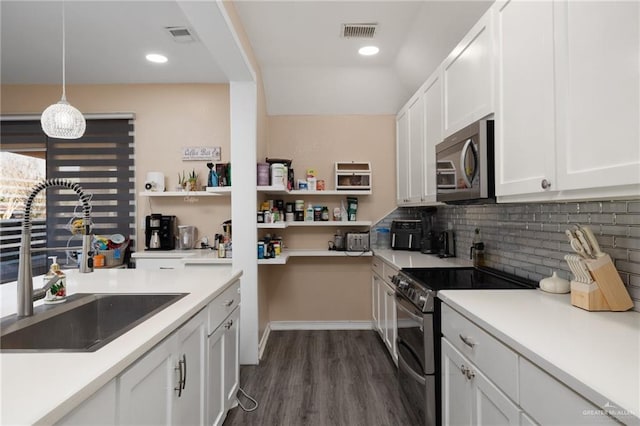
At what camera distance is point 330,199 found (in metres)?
3.91

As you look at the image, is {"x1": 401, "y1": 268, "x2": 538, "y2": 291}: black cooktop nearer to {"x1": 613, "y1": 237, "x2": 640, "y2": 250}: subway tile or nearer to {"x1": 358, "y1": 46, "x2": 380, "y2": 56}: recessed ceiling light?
{"x1": 613, "y1": 237, "x2": 640, "y2": 250}: subway tile

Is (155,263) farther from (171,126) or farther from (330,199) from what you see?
(330,199)

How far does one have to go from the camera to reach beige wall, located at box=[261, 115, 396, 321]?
12.8ft

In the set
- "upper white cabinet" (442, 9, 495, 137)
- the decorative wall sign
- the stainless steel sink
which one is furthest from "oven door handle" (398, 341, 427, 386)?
the decorative wall sign

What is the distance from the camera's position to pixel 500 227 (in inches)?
90.0

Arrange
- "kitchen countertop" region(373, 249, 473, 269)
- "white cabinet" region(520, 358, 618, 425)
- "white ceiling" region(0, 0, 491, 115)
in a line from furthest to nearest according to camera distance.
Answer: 1. "kitchen countertop" region(373, 249, 473, 269)
2. "white ceiling" region(0, 0, 491, 115)
3. "white cabinet" region(520, 358, 618, 425)

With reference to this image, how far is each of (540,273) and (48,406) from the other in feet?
6.91

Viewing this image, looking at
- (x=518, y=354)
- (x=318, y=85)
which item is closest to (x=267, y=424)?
(x=518, y=354)

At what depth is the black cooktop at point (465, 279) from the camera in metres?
1.86

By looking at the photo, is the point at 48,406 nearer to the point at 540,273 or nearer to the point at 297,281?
the point at 540,273

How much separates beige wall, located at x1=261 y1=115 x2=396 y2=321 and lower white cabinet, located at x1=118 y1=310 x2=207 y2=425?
7.49ft

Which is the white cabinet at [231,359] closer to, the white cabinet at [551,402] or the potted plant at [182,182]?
the white cabinet at [551,402]

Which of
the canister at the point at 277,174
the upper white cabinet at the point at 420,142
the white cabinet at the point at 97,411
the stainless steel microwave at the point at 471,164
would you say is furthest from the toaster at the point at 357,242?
the white cabinet at the point at 97,411

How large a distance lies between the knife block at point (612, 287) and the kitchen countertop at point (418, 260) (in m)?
1.23
